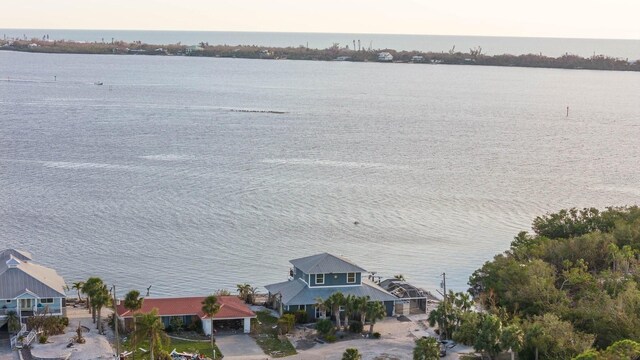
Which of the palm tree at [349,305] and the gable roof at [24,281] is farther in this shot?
the gable roof at [24,281]

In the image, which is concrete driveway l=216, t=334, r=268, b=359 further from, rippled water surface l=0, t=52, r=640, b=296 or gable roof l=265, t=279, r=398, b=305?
rippled water surface l=0, t=52, r=640, b=296

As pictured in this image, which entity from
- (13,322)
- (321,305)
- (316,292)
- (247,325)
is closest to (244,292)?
(316,292)

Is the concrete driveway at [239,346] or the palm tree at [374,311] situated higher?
the palm tree at [374,311]

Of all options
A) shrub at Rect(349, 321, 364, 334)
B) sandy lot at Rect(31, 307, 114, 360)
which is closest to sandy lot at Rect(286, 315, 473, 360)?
shrub at Rect(349, 321, 364, 334)

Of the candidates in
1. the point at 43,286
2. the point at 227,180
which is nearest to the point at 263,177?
the point at 227,180

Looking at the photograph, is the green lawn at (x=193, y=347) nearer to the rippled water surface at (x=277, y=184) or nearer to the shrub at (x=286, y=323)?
the shrub at (x=286, y=323)

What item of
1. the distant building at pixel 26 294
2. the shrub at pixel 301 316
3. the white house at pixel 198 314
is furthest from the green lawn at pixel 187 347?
the shrub at pixel 301 316

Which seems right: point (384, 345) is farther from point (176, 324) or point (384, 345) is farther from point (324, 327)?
point (176, 324)

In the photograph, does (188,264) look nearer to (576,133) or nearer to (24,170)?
(24,170)
